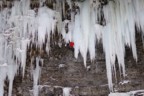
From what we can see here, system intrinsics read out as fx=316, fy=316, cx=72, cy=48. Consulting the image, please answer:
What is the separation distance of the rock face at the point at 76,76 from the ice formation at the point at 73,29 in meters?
0.09

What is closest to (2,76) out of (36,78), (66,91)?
(36,78)

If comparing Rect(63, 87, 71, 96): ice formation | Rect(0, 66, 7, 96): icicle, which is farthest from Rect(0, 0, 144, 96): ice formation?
Rect(63, 87, 71, 96): ice formation

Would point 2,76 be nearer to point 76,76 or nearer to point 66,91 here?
point 66,91

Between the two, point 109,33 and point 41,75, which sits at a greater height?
point 109,33

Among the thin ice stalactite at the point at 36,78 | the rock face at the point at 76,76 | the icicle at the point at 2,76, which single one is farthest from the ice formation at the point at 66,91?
the icicle at the point at 2,76

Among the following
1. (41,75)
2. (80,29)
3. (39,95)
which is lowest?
(39,95)

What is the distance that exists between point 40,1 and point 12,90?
4.20 ft

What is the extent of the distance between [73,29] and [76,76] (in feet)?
2.12

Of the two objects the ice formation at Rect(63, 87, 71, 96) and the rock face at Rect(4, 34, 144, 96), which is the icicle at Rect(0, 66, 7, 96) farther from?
the ice formation at Rect(63, 87, 71, 96)

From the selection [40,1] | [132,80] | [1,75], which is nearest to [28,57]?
[1,75]

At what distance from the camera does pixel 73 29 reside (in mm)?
4336

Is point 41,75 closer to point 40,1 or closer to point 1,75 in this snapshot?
point 1,75

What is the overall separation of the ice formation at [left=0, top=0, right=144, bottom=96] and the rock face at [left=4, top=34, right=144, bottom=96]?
87 mm

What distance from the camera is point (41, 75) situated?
4.38 metres
